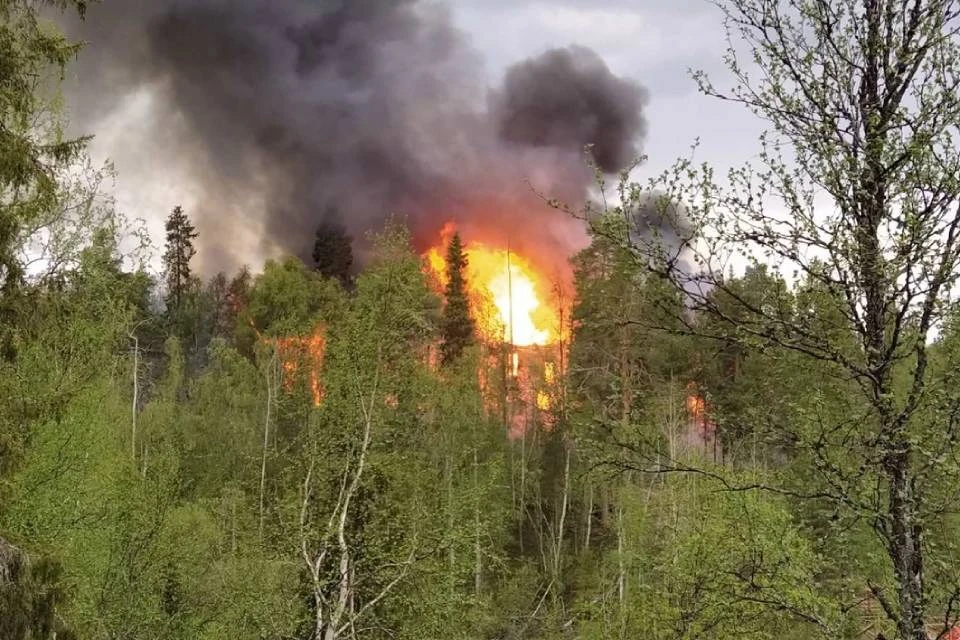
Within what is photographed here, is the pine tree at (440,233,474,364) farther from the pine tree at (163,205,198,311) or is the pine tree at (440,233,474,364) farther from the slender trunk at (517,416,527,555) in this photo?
the pine tree at (163,205,198,311)

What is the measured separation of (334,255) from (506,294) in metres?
13.9

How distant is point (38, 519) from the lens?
13.7m

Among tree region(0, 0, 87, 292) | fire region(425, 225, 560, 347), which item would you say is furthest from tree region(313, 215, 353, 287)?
tree region(0, 0, 87, 292)

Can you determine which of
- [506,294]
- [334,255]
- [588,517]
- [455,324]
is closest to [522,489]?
[588,517]

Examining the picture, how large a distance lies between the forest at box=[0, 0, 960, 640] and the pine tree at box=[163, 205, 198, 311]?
3474 centimetres

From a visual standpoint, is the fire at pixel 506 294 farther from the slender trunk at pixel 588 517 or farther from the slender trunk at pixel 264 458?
the slender trunk at pixel 264 458

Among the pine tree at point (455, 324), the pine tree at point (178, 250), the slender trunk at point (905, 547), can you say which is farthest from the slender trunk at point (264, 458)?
the pine tree at point (178, 250)

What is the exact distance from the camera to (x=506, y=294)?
5650cm

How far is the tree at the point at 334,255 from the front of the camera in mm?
54688

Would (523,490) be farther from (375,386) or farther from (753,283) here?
(753,283)

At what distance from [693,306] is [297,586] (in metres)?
9.79

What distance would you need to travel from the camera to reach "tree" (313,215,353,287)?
54.7 metres

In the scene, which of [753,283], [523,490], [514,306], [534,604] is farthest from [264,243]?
[753,283]

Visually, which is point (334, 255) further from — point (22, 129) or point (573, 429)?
point (573, 429)
